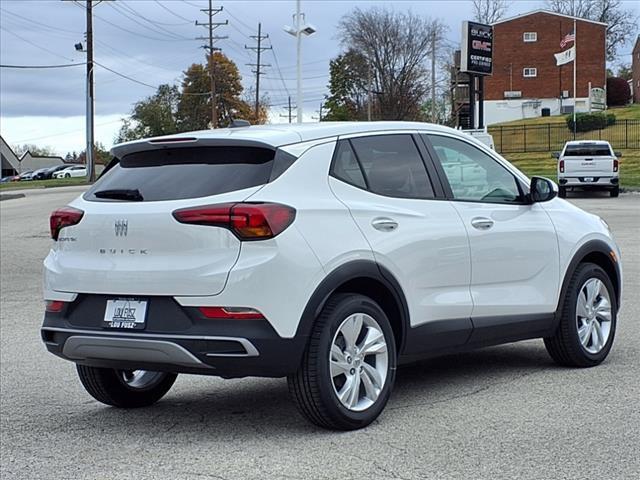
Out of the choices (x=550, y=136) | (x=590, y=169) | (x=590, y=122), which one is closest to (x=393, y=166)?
(x=590, y=169)

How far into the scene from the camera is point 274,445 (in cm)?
546

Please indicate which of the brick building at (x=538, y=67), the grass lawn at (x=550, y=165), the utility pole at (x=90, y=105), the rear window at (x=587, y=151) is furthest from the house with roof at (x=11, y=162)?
the rear window at (x=587, y=151)

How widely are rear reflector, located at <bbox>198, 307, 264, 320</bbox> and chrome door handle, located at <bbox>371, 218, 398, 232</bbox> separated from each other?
1.03 metres

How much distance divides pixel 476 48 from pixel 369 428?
112 feet

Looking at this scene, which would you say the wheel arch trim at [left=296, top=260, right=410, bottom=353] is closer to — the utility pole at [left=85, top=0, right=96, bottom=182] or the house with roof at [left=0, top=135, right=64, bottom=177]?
the utility pole at [left=85, top=0, right=96, bottom=182]

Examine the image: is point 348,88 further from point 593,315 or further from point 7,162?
point 593,315

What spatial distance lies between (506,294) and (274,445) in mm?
2188

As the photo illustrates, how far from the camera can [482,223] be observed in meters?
6.64

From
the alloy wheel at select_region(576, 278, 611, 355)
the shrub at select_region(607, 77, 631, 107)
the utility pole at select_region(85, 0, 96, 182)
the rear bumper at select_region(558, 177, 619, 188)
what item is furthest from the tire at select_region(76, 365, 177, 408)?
the shrub at select_region(607, 77, 631, 107)

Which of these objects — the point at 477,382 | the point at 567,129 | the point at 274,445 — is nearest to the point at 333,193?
the point at 274,445

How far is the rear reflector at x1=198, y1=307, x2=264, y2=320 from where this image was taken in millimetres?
5195

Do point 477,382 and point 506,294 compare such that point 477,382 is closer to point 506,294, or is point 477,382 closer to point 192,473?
point 506,294

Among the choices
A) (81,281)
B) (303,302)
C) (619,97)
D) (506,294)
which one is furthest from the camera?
(619,97)

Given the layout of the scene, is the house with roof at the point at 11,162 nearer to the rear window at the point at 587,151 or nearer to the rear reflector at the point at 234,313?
the rear window at the point at 587,151
